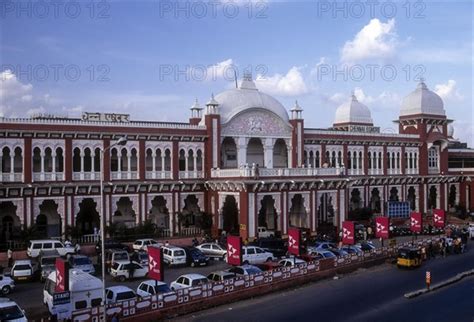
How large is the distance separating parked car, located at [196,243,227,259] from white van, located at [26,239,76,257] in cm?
832

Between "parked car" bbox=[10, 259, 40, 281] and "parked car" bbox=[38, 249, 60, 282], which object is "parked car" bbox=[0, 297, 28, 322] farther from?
"parked car" bbox=[10, 259, 40, 281]

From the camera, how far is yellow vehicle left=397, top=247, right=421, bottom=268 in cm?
3209

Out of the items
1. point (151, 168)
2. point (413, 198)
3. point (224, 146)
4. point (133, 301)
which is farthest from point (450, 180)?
point (133, 301)

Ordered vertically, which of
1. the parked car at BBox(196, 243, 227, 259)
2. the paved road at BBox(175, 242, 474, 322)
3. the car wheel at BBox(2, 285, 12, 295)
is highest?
the parked car at BBox(196, 243, 227, 259)

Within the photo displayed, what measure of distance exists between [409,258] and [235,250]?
11376 mm

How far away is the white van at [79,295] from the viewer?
20.4m

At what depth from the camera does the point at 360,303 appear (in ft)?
79.0

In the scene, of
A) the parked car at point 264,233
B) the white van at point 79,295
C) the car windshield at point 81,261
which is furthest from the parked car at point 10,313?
the parked car at point 264,233

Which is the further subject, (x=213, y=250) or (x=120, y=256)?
(x=213, y=250)

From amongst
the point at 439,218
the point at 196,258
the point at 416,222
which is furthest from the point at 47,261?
the point at 439,218

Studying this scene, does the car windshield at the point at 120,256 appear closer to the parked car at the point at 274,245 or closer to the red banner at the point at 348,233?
the parked car at the point at 274,245

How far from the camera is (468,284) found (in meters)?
28.5

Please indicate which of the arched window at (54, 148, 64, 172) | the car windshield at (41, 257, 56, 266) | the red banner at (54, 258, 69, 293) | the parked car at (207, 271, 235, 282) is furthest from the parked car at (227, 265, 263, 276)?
the arched window at (54, 148, 64, 172)

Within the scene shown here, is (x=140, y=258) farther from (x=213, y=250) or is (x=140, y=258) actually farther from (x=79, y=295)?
(x=79, y=295)
